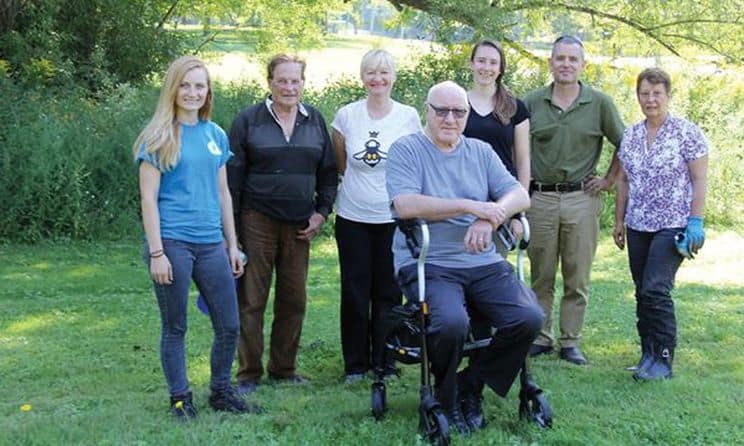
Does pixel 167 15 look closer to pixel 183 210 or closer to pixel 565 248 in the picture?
pixel 565 248

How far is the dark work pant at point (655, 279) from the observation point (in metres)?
5.39

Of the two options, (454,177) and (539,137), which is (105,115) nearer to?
(539,137)

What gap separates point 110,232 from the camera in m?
10.7

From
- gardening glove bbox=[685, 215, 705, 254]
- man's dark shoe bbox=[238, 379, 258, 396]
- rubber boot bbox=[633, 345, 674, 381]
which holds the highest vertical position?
gardening glove bbox=[685, 215, 705, 254]

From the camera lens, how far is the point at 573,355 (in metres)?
6.05

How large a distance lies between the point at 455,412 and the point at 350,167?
5.27 ft

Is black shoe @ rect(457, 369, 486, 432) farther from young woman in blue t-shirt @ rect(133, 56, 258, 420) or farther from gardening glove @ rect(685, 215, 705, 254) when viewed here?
gardening glove @ rect(685, 215, 705, 254)

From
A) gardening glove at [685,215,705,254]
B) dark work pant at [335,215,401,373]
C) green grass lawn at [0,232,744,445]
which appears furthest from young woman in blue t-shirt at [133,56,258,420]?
gardening glove at [685,215,705,254]

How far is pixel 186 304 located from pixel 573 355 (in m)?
2.65

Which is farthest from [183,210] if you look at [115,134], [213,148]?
[115,134]

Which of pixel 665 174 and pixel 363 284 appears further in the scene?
pixel 363 284

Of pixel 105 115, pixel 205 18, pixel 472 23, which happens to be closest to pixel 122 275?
pixel 105 115

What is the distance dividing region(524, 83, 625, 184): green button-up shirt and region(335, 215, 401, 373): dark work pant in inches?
45.0

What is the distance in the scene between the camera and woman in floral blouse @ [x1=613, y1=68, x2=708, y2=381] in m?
5.36
